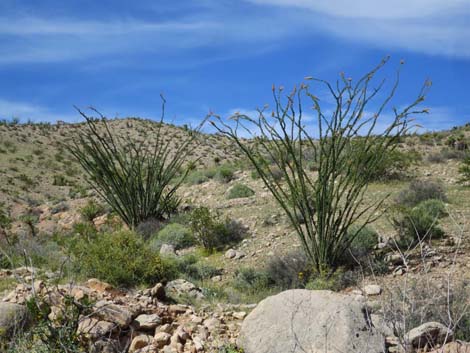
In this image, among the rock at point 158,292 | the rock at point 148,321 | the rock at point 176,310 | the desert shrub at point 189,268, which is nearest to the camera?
the rock at point 148,321

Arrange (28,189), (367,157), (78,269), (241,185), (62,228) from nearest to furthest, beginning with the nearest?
(78,269), (367,157), (241,185), (62,228), (28,189)

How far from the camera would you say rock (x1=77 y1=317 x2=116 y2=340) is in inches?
211

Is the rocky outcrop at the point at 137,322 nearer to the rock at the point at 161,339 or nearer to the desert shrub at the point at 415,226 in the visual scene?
the rock at the point at 161,339

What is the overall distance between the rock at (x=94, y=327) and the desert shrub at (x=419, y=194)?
8728 millimetres

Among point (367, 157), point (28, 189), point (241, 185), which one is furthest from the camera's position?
point (28, 189)

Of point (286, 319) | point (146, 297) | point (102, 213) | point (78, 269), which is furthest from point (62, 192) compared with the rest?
point (286, 319)

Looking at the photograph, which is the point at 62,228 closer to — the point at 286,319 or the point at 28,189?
the point at 28,189

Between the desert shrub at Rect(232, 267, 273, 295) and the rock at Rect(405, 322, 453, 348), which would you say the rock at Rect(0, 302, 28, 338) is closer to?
the desert shrub at Rect(232, 267, 273, 295)

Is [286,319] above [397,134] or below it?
below

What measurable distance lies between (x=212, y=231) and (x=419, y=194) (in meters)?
5.12

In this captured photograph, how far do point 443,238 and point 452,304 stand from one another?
11.8ft

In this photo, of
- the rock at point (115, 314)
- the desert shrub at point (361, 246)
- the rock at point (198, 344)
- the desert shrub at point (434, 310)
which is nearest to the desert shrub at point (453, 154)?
the desert shrub at point (361, 246)

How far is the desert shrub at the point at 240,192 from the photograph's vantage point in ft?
52.9

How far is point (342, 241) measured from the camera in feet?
30.3
